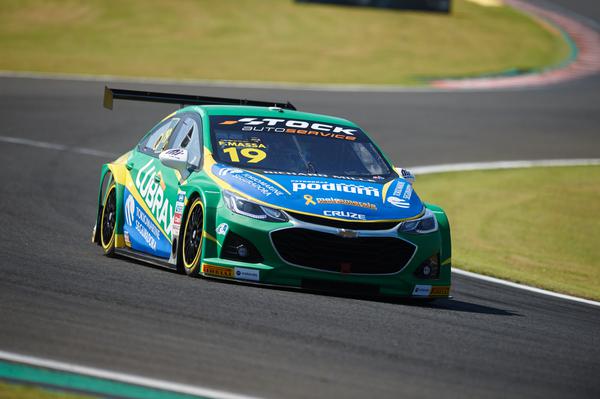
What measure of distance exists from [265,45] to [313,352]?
3031 cm

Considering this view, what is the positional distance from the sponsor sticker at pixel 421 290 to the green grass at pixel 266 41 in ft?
68.9

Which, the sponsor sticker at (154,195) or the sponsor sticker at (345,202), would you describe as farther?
the sponsor sticker at (154,195)

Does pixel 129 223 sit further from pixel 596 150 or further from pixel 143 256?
pixel 596 150

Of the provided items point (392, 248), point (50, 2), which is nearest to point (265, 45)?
point (50, 2)

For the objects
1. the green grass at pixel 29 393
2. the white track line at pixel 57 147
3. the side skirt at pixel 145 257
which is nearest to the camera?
the green grass at pixel 29 393

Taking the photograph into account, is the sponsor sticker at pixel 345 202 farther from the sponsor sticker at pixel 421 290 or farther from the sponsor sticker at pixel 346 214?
the sponsor sticker at pixel 421 290

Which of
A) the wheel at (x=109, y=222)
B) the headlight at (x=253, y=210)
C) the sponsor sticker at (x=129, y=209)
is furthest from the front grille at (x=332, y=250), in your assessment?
the wheel at (x=109, y=222)

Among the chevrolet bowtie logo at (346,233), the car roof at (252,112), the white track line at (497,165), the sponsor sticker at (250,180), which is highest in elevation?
the car roof at (252,112)

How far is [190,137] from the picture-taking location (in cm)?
1003

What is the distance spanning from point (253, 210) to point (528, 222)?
7.87 metres

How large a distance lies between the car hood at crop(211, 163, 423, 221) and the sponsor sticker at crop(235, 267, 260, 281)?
493 millimetres

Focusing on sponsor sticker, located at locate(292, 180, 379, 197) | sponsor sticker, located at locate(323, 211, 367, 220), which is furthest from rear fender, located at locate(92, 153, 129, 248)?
sponsor sticker, located at locate(323, 211, 367, 220)

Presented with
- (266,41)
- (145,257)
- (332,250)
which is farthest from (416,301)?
(266,41)

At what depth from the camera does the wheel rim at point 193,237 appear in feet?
29.0
